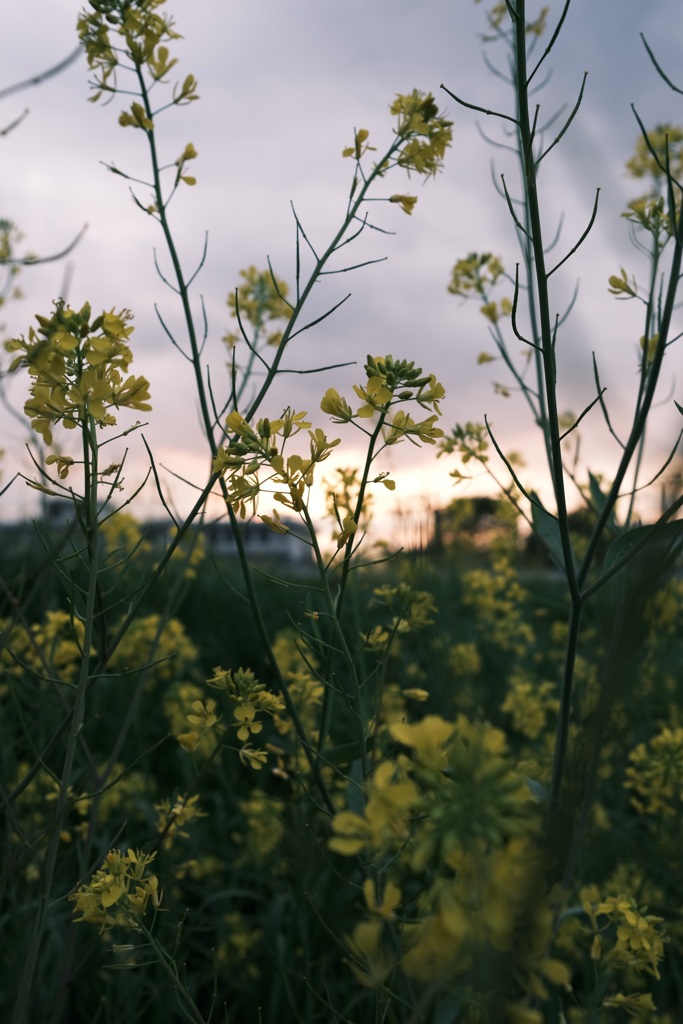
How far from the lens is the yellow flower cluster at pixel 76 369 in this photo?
1160 millimetres

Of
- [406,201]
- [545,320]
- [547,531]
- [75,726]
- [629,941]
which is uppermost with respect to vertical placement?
[406,201]

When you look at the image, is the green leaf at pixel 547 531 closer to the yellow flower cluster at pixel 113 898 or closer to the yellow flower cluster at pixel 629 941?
the yellow flower cluster at pixel 629 941

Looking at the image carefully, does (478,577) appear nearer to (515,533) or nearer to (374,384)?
(515,533)

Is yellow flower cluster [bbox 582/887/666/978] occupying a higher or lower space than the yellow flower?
lower

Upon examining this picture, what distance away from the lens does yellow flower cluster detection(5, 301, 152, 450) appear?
116cm

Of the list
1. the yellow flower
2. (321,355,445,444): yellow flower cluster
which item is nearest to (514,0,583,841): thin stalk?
(321,355,445,444): yellow flower cluster

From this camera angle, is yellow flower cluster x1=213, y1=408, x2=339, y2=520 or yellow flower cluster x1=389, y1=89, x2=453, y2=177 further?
yellow flower cluster x1=389, y1=89, x2=453, y2=177

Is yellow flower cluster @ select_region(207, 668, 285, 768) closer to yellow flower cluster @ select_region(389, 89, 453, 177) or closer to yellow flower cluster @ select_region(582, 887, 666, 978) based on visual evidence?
yellow flower cluster @ select_region(582, 887, 666, 978)

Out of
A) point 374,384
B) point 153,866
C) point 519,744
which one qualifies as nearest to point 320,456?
point 374,384

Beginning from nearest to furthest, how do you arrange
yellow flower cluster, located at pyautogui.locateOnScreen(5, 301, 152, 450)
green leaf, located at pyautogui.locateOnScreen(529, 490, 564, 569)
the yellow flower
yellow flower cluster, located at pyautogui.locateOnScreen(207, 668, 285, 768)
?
yellow flower cluster, located at pyautogui.locateOnScreen(5, 301, 152, 450), yellow flower cluster, located at pyautogui.locateOnScreen(207, 668, 285, 768), green leaf, located at pyautogui.locateOnScreen(529, 490, 564, 569), the yellow flower

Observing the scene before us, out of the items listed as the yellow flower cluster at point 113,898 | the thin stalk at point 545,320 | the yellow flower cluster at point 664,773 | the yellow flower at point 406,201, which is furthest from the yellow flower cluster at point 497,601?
the yellow flower cluster at point 113,898

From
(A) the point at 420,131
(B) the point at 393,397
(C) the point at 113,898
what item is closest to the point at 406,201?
(A) the point at 420,131

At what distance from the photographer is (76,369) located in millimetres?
1200

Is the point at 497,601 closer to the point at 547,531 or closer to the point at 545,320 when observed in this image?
the point at 547,531
